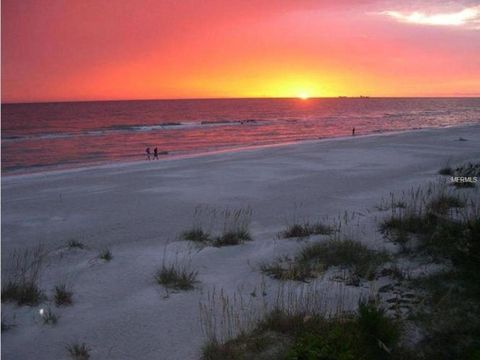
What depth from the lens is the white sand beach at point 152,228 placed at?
4.86 meters

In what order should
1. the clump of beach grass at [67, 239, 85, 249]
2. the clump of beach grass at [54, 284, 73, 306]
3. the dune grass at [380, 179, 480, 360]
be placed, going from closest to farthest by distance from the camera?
1. the dune grass at [380, 179, 480, 360]
2. the clump of beach grass at [54, 284, 73, 306]
3. the clump of beach grass at [67, 239, 85, 249]

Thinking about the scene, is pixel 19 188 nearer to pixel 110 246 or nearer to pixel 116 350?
pixel 110 246

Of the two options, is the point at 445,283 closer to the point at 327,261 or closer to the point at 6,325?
the point at 327,261

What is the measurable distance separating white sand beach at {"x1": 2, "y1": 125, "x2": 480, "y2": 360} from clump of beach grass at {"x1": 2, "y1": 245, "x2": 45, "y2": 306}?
14 cm

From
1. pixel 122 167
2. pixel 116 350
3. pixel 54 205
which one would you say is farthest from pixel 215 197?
pixel 122 167

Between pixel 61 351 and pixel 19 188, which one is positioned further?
pixel 19 188

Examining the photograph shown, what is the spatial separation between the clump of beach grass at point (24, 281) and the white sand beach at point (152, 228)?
136 mm

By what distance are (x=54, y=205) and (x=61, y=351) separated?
29.6 feet

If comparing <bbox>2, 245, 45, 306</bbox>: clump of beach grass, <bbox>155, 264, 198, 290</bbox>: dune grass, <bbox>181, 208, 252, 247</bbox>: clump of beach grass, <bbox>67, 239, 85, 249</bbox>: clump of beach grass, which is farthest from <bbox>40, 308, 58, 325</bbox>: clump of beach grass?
<bbox>181, 208, 252, 247</bbox>: clump of beach grass

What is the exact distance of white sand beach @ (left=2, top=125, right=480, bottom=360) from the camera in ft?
15.9

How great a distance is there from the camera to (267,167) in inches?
757

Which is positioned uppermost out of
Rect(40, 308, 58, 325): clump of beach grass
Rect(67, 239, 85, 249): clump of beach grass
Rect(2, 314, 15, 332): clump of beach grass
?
Rect(67, 239, 85, 249): clump of beach grass

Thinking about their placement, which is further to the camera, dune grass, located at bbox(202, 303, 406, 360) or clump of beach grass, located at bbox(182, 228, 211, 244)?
clump of beach grass, located at bbox(182, 228, 211, 244)

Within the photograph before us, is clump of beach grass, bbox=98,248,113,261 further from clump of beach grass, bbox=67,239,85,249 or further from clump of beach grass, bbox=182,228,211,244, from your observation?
clump of beach grass, bbox=182,228,211,244
